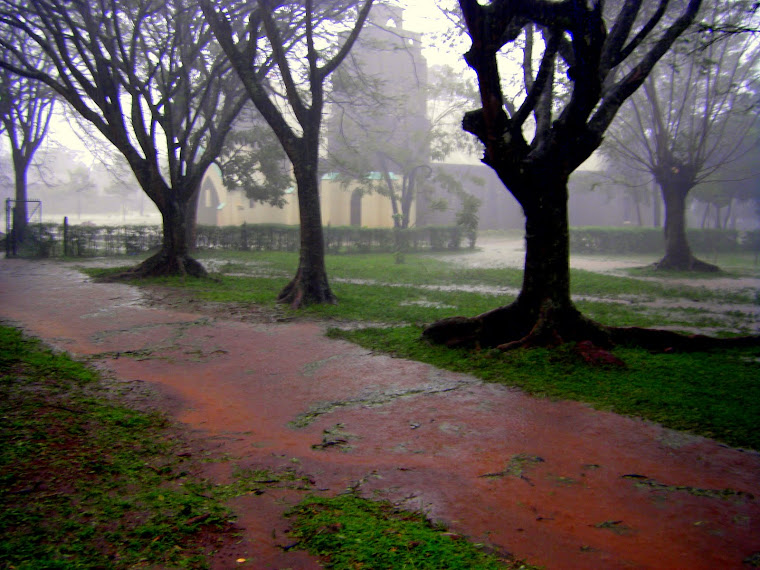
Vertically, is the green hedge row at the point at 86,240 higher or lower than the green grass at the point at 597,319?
higher

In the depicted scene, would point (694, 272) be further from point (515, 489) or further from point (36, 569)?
point (36, 569)

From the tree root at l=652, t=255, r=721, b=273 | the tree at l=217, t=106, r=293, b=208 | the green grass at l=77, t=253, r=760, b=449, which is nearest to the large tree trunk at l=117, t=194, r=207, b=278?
the green grass at l=77, t=253, r=760, b=449

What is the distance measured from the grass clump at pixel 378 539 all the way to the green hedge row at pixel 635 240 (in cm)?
2999

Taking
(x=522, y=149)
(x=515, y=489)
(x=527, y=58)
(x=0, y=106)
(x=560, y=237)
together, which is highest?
(x=0, y=106)

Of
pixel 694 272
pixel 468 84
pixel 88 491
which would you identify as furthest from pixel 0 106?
pixel 694 272

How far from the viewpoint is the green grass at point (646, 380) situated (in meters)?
5.13

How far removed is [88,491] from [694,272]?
2069 centimetres

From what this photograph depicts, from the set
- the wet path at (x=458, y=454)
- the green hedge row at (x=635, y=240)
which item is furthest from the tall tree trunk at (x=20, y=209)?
the green hedge row at (x=635, y=240)

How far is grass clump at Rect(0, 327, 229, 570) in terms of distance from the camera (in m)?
2.87

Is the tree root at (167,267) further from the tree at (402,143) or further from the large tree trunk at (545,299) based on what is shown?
the tree at (402,143)

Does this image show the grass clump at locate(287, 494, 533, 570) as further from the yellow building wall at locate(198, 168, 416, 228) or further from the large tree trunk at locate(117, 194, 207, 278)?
the yellow building wall at locate(198, 168, 416, 228)

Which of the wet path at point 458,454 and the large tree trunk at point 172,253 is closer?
the wet path at point 458,454

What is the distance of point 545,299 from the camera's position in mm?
7645

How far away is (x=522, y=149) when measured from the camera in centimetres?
747
